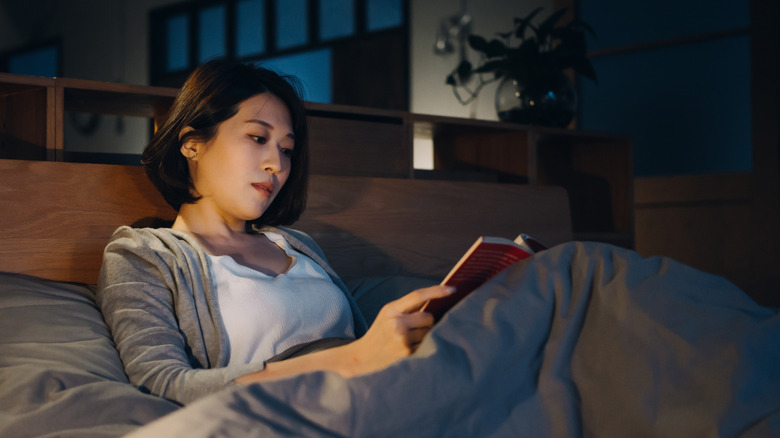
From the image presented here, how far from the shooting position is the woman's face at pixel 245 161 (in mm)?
1396

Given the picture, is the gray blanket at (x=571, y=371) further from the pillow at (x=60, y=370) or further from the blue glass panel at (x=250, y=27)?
the blue glass panel at (x=250, y=27)

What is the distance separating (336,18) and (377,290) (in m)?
3.40

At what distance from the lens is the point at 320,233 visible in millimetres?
1853

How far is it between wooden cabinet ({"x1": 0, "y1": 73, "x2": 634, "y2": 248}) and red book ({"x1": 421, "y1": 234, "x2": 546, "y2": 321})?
994 mm

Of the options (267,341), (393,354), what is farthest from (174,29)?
(393,354)

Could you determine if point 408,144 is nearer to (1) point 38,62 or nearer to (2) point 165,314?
(2) point 165,314

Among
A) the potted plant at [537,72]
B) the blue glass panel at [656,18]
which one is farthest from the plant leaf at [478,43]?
the blue glass panel at [656,18]

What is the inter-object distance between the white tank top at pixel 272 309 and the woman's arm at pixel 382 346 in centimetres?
25

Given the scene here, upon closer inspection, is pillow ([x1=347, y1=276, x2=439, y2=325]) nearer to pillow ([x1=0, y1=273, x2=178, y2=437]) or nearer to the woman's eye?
the woman's eye

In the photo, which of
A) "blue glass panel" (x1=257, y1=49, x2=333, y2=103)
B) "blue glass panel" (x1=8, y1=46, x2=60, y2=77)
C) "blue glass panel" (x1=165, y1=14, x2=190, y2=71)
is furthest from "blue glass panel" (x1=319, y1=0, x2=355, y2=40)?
"blue glass panel" (x1=8, y1=46, x2=60, y2=77)

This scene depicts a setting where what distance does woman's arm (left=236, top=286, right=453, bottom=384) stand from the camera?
3.08 feet

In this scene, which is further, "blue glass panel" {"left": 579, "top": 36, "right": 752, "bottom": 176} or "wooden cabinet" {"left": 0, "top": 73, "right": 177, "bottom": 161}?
"blue glass panel" {"left": 579, "top": 36, "right": 752, "bottom": 176}

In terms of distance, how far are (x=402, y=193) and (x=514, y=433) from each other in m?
1.31

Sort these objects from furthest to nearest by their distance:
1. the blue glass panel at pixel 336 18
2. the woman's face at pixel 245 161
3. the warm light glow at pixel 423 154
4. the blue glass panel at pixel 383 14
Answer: the blue glass panel at pixel 336 18 < the blue glass panel at pixel 383 14 < the warm light glow at pixel 423 154 < the woman's face at pixel 245 161
